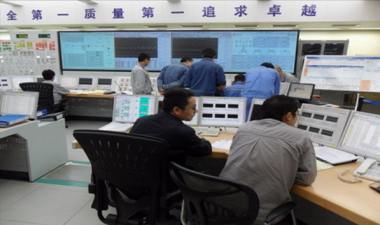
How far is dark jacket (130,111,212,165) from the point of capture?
1.64 metres

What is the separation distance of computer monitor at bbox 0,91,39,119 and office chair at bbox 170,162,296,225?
218cm

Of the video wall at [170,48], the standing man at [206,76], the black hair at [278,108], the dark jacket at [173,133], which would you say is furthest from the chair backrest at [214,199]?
the video wall at [170,48]

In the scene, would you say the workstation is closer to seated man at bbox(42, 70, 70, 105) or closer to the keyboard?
the keyboard

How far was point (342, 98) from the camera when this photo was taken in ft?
13.2

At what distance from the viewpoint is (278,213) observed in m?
1.44

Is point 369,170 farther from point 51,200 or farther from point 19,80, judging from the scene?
point 19,80

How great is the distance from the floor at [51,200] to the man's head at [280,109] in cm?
163

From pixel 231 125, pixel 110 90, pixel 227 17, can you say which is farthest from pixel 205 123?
pixel 110 90

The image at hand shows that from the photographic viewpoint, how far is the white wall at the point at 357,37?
6449 mm

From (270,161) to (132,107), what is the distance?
1718 millimetres

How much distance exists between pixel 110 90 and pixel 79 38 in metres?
1.34

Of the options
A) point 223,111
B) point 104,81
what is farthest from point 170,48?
point 223,111

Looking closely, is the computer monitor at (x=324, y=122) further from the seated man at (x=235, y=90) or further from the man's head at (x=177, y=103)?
the seated man at (x=235, y=90)

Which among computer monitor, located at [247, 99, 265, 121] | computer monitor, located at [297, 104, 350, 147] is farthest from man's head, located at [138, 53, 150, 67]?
computer monitor, located at [297, 104, 350, 147]
